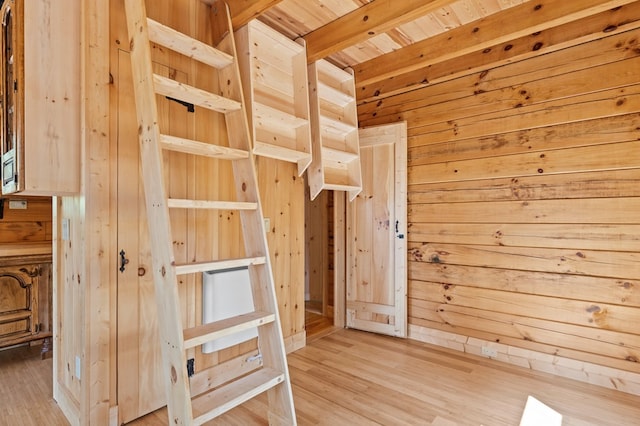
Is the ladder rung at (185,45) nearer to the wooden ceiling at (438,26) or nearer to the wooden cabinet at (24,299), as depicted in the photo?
the wooden ceiling at (438,26)

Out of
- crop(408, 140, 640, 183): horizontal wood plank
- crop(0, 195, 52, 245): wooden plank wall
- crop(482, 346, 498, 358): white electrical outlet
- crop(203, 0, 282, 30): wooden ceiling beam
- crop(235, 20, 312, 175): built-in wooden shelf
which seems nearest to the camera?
crop(203, 0, 282, 30): wooden ceiling beam

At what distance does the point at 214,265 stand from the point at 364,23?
187 cm

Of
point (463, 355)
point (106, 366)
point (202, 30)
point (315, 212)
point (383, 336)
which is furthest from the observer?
point (315, 212)

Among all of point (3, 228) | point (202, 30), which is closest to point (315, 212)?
point (202, 30)

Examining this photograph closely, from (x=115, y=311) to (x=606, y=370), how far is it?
333 cm

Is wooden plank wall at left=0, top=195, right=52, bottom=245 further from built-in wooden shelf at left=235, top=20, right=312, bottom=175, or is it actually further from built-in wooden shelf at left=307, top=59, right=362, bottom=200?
built-in wooden shelf at left=307, top=59, right=362, bottom=200

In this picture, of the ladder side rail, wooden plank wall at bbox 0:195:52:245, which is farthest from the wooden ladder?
wooden plank wall at bbox 0:195:52:245

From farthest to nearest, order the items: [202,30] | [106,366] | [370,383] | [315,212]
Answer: [315,212]
[370,383]
[202,30]
[106,366]

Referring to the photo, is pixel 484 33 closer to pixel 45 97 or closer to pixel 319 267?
pixel 45 97

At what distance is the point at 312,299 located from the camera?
16.7ft

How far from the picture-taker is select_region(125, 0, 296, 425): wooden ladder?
4.81ft

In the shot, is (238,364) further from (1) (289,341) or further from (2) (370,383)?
(2) (370,383)

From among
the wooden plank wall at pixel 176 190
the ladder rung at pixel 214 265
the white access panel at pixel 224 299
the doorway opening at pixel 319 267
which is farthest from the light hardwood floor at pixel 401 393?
the ladder rung at pixel 214 265

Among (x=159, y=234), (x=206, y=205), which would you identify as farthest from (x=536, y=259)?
(x=159, y=234)
